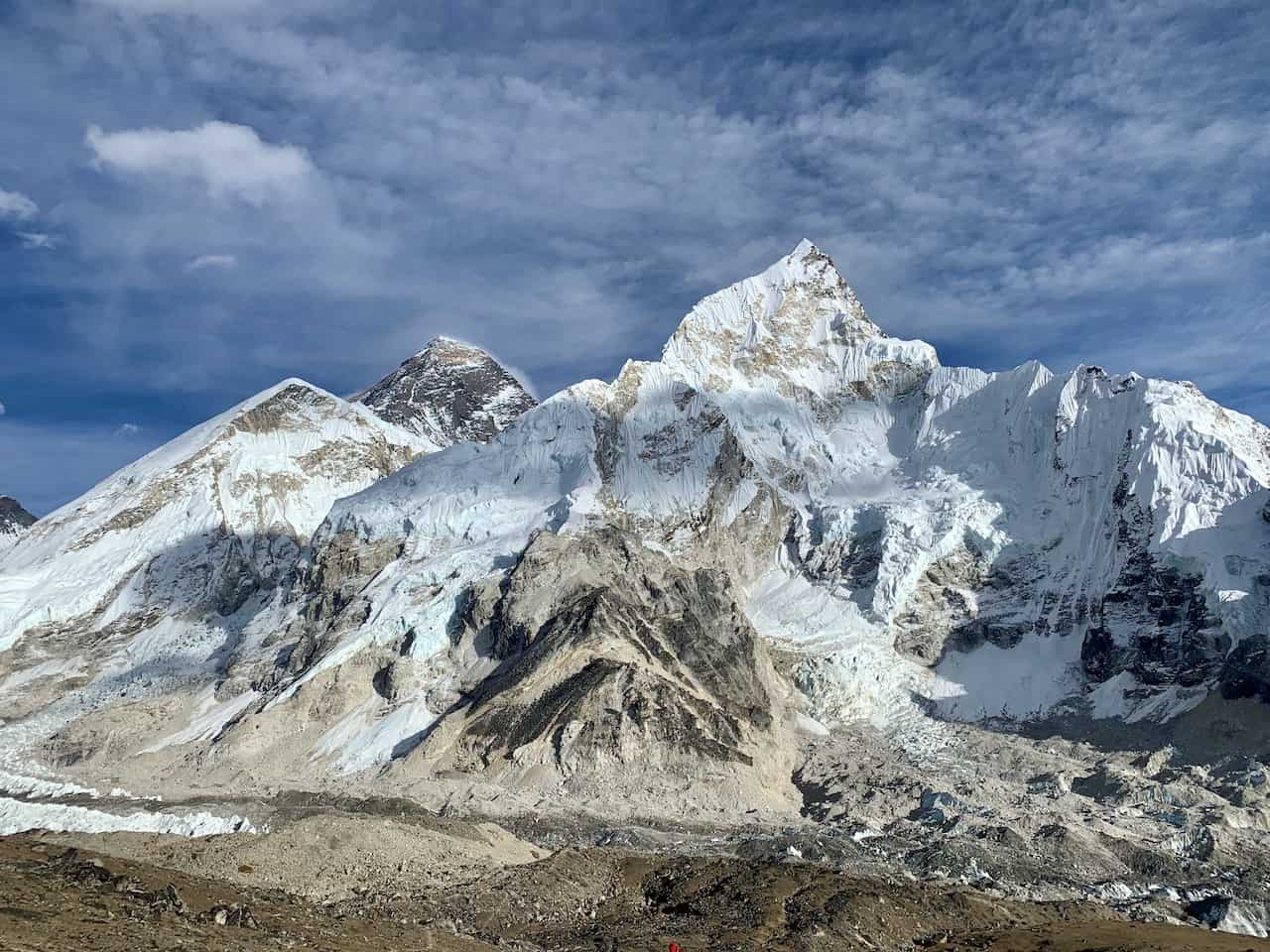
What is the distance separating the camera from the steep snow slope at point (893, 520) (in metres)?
126

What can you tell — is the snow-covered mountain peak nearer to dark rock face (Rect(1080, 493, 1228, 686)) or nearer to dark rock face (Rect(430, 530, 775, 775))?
dark rock face (Rect(430, 530, 775, 775))

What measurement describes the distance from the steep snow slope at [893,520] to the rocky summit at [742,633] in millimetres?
516

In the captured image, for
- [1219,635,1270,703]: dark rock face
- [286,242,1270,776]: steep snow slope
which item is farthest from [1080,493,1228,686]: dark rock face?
[1219,635,1270,703]: dark rock face

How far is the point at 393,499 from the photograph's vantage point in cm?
16062

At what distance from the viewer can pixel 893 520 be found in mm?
150875

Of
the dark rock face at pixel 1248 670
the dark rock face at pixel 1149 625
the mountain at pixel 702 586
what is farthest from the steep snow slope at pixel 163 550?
the dark rock face at pixel 1248 670

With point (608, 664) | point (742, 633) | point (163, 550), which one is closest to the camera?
point (608, 664)

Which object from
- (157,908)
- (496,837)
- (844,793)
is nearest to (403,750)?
(844,793)

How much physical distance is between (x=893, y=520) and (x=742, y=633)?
35.2 metres

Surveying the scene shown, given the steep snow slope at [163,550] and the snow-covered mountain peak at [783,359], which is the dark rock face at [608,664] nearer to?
the snow-covered mountain peak at [783,359]

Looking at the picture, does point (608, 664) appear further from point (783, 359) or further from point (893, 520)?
point (783, 359)

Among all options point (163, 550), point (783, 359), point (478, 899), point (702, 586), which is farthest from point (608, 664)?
point (163, 550)

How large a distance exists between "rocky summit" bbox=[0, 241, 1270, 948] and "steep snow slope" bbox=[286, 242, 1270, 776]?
1.69 ft

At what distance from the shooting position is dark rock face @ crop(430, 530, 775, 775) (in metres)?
102
